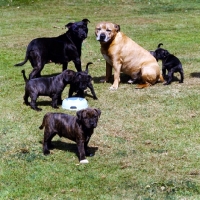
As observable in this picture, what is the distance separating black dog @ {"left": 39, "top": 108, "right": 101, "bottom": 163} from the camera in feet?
21.8

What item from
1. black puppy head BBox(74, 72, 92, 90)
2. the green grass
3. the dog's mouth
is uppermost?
the dog's mouth

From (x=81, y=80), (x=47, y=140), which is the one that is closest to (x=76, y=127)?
(x=47, y=140)

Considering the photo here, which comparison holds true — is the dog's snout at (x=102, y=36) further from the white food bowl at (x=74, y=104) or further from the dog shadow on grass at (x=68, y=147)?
the dog shadow on grass at (x=68, y=147)

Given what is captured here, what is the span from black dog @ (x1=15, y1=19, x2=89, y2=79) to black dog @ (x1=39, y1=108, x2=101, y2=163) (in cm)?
381

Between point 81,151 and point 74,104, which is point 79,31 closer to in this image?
point 74,104

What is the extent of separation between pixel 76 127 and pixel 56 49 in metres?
4.60

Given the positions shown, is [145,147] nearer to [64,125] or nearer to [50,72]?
[64,125]

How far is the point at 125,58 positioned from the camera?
438 inches

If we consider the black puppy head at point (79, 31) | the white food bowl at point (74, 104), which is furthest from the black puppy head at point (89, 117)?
the black puppy head at point (79, 31)

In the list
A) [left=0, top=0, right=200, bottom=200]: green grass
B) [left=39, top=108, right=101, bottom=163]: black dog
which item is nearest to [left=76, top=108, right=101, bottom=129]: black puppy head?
[left=39, top=108, right=101, bottom=163]: black dog

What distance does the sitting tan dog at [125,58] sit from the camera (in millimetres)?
10859

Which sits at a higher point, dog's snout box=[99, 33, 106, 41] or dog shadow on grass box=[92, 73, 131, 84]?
dog's snout box=[99, 33, 106, 41]

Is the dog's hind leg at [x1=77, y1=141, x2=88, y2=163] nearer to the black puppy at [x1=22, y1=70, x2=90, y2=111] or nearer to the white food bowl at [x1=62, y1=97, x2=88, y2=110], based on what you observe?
the white food bowl at [x1=62, y1=97, x2=88, y2=110]

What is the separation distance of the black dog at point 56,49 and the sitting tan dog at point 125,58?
0.65m
